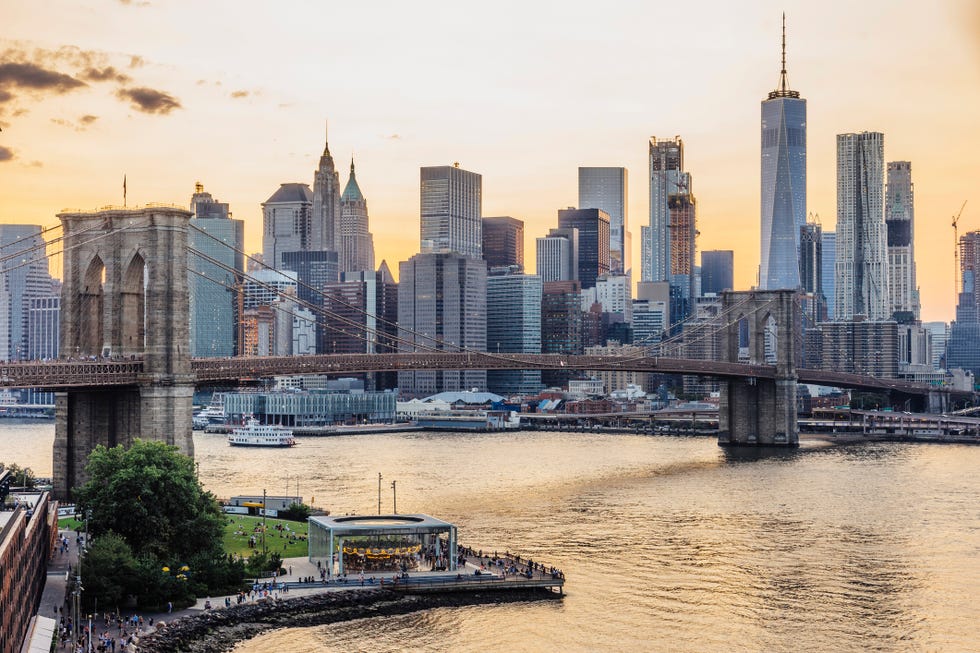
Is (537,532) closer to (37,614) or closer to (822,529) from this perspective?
(822,529)

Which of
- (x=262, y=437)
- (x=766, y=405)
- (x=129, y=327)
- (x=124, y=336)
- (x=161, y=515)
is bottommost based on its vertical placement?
(x=262, y=437)

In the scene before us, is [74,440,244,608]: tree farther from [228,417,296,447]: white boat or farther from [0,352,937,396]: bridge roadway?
[228,417,296,447]: white boat

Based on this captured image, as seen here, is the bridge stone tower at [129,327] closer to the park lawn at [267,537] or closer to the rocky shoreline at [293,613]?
the park lawn at [267,537]

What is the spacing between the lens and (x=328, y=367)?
64125 millimetres

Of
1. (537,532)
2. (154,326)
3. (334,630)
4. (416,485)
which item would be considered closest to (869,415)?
(416,485)

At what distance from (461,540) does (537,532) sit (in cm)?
425

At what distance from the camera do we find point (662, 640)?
116 ft

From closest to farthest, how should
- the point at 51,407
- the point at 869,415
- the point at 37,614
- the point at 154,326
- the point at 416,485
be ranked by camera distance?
the point at 37,614 < the point at 154,326 < the point at 416,485 < the point at 869,415 < the point at 51,407

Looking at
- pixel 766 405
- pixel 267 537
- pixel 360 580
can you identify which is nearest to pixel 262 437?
pixel 766 405

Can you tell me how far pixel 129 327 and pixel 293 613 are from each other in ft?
A: 65.5

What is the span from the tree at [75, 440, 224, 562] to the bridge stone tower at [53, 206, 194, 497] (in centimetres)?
856

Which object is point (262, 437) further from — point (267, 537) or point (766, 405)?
point (267, 537)

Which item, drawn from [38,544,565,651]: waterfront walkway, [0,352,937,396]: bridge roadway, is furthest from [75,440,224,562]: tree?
[0,352,937,396]: bridge roadway

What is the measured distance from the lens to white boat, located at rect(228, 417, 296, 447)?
111 meters
